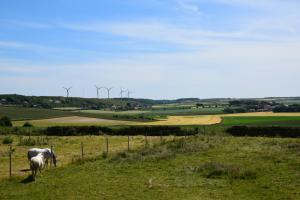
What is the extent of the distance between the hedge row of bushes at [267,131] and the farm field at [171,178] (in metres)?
27.4

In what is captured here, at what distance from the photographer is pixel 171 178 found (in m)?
21.9

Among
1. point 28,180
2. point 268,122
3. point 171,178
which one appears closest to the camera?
point 171,178

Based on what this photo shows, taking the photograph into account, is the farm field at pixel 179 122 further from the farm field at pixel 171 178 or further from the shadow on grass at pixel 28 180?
the shadow on grass at pixel 28 180

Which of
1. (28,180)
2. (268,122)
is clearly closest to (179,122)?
(268,122)

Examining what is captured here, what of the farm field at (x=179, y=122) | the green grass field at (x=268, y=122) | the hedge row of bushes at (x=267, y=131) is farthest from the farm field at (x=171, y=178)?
the farm field at (x=179, y=122)

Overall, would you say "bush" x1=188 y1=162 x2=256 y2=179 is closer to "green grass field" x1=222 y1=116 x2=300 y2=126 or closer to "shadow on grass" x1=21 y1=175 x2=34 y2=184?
"shadow on grass" x1=21 y1=175 x2=34 y2=184

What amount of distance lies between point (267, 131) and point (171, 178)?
128 feet

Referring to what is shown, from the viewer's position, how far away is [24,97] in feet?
623

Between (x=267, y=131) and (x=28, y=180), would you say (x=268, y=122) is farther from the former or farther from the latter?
(x=28, y=180)

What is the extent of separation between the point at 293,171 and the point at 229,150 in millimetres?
9610

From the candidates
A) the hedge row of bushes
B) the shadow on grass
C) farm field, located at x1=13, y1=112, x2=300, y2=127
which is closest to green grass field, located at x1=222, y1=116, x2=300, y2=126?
farm field, located at x1=13, y1=112, x2=300, y2=127

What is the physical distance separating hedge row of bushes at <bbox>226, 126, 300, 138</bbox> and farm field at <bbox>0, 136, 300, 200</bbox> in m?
27.4

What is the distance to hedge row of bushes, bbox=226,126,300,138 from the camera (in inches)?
2210

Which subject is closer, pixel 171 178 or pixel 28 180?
pixel 171 178
